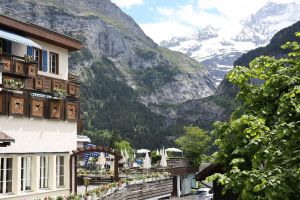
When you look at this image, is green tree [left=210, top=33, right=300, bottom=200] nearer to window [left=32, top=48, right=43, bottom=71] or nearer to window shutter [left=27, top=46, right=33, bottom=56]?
window shutter [left=27, top=46, right=33, bottom=56]

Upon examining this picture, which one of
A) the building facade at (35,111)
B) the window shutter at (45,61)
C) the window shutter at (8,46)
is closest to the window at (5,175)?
the building facade at (35,111)

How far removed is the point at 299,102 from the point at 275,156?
3.73 feet

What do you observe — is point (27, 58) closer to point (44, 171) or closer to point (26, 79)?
point (26, 79)

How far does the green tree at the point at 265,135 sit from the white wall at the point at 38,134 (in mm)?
12424

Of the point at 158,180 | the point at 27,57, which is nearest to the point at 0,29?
the point at 27,57

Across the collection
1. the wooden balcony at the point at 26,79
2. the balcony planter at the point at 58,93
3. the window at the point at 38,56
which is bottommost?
the balcony planter at the point at 58,93

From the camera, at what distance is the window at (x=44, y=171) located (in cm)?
2211

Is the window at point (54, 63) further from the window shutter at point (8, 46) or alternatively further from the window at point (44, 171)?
the window at point (44, 171)

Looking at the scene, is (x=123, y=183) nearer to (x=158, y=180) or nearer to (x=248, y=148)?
(x=158, y=180)

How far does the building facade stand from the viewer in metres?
20.2

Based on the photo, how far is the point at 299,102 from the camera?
808 cm

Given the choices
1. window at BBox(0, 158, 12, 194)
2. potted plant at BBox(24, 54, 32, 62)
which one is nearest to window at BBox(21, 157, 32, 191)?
window at BBox(0, 158, 12, 194)

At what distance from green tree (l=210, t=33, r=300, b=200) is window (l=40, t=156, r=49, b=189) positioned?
45.9 feet

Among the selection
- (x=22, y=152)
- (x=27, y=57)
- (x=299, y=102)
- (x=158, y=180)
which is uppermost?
(x=27, y=57)
